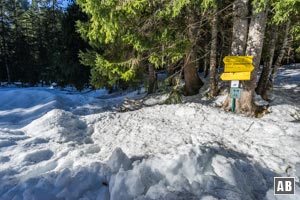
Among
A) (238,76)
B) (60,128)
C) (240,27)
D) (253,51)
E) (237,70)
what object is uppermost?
(240,27)

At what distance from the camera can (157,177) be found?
130 inches

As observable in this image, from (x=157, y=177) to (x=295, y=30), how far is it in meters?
6.63

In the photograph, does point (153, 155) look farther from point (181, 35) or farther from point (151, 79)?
point (151, 79)

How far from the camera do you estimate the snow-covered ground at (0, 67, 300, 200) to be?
308 centimetres

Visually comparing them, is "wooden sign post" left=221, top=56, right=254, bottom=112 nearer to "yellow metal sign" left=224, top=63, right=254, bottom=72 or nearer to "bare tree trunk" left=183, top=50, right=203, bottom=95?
"yellow metal sign" left=224, top=63, right=254, bottom=72

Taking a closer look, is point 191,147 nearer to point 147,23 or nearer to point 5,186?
point 5,186

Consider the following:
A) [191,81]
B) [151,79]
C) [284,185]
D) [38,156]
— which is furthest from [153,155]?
[151,79]

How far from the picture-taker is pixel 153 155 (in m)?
3.97

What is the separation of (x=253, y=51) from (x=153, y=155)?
396cm

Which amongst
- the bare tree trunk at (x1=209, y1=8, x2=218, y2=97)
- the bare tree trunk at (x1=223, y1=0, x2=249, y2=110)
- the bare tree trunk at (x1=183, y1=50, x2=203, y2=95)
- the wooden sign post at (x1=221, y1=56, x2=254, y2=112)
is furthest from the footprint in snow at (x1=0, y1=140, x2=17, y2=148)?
the bare tree trunk at (x1=183, y1=50, x2=203, y2=95)

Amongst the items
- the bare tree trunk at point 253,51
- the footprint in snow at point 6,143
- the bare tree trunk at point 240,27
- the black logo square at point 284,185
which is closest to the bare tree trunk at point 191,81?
the bare tree trunk at point 240,27

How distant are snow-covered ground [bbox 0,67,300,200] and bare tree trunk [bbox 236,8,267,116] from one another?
57 centimetres

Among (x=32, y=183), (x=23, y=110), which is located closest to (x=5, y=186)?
(x=32, y=183)

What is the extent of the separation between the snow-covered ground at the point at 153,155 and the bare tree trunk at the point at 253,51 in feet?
1.88
